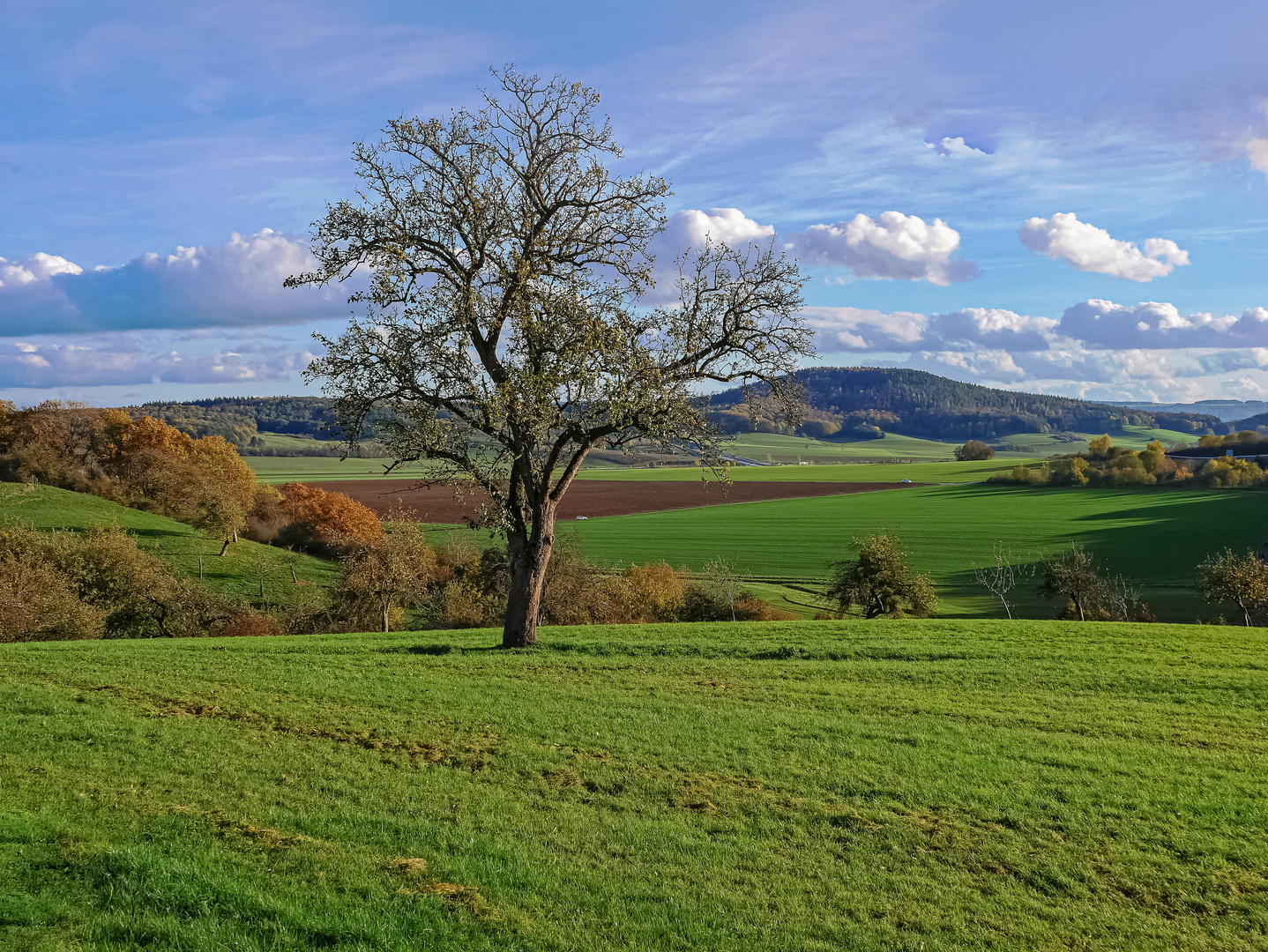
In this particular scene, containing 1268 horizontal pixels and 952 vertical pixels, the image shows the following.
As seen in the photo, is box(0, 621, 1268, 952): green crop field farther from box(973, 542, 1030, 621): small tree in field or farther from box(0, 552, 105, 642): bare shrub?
box(973, 542, 1030, 621): small tree in field

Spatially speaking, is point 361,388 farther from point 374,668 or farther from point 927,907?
point 927,907

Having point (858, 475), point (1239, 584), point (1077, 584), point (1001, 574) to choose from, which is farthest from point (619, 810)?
point (858, 475)

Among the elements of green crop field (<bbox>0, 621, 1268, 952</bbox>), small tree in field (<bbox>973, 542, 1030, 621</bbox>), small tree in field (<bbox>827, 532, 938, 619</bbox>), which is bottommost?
small tree in field (<bbox>973, 542, 1030, 621</bbox>)

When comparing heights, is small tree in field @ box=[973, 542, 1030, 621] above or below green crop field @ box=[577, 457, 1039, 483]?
below

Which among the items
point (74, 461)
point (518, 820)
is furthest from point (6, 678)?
point (74, 461)

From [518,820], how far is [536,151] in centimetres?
1985

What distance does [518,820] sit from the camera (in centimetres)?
1045

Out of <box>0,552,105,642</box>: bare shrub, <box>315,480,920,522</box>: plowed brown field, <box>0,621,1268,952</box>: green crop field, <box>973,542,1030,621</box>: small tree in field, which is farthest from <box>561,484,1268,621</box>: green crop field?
<box>0,621,1268,952</box>: green crop field

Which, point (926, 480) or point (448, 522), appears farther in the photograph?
point (926, 480)

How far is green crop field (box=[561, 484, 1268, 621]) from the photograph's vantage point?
75.8 meters

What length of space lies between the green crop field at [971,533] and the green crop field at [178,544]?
27.9 metres

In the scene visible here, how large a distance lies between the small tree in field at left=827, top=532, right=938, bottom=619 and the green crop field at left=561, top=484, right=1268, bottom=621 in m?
6.15

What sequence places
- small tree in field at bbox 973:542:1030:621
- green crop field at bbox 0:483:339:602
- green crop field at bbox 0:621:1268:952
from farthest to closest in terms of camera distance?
small tree in field at bbox 973:542:1030:621, green crop field at bbox 0:483:339:602, green crop field at bbox 0:621:1268:952

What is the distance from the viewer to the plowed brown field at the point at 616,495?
118375 mm
